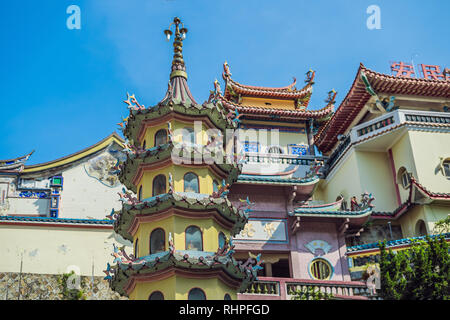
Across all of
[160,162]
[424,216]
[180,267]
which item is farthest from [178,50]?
[424,216]

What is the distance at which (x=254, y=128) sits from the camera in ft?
104

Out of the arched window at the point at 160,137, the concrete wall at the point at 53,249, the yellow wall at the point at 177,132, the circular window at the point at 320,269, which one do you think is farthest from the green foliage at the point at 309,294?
the concrete wall at the point at 53,249

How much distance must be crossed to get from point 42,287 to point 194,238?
9061mm

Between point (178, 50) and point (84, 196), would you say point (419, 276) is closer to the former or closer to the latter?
point (178, 50)

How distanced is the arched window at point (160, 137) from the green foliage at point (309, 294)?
19.5ft

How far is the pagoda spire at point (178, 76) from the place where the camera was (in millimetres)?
18708

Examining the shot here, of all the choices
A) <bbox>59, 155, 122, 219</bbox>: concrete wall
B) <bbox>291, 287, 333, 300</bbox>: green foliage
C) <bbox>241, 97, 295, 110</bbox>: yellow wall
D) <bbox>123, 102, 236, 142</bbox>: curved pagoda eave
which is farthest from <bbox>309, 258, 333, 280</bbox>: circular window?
<bbox>241, 97, 295, 110</bbox>: yellow wall

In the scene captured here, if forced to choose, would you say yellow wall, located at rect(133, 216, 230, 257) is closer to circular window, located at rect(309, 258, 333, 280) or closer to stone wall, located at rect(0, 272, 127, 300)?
circular window, located at rect(309, 258, 333, 280)

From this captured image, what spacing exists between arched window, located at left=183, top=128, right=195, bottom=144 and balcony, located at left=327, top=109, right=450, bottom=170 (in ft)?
38.1

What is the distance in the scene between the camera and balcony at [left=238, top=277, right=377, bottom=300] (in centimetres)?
1784

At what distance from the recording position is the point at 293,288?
1827 centimetres
